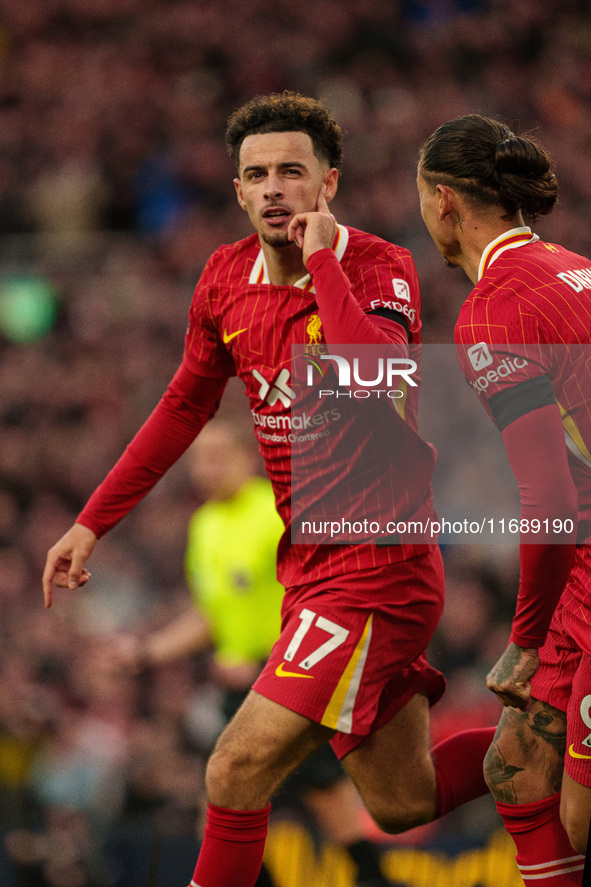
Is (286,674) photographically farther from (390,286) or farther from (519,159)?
(519,159)

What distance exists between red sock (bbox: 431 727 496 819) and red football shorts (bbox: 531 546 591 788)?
1.79 feet

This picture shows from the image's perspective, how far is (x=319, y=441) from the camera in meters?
2.61

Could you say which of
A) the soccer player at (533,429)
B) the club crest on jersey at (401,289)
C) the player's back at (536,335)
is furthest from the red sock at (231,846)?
the club crest on jersey at (401,289)

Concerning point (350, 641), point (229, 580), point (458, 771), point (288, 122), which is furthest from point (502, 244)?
point (229, 580)

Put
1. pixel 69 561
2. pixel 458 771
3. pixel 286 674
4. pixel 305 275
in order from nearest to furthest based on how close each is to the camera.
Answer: pixel 286 674 → pixel 305 275 → pixel 458 771 → pixel 69 561

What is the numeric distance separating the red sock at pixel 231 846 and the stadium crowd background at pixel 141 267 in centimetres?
119

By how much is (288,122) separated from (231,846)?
1.87 metres

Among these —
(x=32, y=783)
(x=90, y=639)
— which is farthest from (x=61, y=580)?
(x=90, y=639)

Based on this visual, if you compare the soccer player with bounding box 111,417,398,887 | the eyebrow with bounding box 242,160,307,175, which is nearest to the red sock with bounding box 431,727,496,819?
the soccer player with bounding box 111,417,398,887

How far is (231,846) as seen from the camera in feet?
7.95

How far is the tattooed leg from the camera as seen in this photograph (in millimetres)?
2361

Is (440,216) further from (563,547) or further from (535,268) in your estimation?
(563,547)

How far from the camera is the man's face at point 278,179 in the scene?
8.60 feet

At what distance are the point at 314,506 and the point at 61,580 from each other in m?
0.80
